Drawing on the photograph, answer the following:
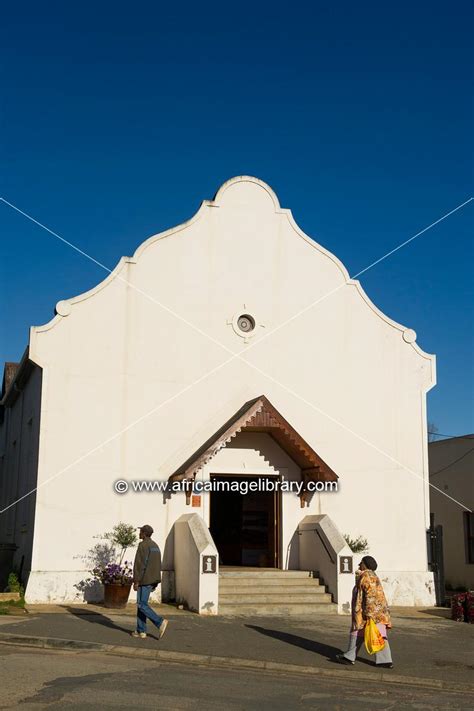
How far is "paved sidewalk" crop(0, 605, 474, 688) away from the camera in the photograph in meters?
12.3

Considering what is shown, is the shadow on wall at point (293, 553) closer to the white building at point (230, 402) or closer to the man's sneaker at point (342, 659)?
the white building at point (230, 402)

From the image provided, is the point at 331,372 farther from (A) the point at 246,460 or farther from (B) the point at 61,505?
(B) the point at 61,505

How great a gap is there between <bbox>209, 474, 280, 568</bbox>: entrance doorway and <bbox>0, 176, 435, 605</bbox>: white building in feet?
0.20

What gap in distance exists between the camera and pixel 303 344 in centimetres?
2136

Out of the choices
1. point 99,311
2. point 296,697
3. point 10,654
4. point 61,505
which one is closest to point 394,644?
point 296,697

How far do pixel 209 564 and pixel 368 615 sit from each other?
5854 millimetres

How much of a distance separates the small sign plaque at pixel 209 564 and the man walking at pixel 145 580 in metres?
3.26

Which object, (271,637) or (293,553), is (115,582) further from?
(293,553)

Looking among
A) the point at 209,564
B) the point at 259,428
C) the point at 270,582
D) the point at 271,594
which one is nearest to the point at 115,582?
the point at 209,564

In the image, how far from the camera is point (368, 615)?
39.5 ft

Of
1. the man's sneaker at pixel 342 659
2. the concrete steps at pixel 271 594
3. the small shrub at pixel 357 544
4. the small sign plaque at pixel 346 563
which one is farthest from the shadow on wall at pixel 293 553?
the man's sneaker at pixel 342 659

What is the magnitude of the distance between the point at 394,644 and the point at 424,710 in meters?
4.79

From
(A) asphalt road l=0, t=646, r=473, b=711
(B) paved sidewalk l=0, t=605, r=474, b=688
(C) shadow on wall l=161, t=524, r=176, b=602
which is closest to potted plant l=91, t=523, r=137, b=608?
(B) paved sidewalk l=0, t=605, r=474, b=688

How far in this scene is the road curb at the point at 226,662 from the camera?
11281mm
